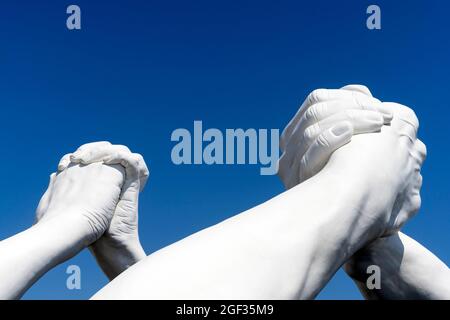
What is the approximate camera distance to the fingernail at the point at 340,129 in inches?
70.8

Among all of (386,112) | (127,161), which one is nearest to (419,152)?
(386,112)

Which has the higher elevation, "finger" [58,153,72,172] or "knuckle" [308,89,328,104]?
"knuckle" [308,89,328,104]

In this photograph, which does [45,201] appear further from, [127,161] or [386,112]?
[386,112]

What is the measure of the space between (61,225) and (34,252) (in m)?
0.27

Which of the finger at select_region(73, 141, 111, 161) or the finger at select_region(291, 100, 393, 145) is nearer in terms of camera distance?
the finger at select_region(291, 100, 393, 145)

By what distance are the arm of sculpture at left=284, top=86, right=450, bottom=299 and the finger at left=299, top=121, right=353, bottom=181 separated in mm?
82

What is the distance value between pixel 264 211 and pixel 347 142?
453 millimetres

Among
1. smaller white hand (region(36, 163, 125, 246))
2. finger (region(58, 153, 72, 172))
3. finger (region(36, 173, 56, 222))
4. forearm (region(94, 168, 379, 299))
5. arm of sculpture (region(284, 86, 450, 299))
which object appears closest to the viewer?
forearm (region(94, 168, 379, 299))

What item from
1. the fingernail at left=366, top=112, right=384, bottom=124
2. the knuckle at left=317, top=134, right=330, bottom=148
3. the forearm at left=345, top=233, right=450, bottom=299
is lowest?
the forearm at left=345, top=233, right=450, bottom=299

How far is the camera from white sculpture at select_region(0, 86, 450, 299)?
1.33 meters

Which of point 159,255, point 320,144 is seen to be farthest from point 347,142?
point 159,255

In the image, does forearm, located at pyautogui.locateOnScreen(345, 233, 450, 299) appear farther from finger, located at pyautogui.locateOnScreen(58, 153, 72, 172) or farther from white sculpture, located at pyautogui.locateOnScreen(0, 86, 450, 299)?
finger, located at pyautogui.locateOnScreen(58, 153, 72, 172)

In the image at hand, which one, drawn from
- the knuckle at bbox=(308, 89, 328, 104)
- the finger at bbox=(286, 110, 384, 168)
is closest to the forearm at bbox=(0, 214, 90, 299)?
the finger at bbox=(286, 110, 384, 168)

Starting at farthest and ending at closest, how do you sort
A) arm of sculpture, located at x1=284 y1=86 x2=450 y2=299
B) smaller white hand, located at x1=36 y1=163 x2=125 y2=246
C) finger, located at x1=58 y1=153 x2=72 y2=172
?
finger, located at x1=58 y1=153 x2=72 y2=172
smaller white hand, located at x1=36 y1=163 x2=125 y2=246
arm of sculpture, located at x1=284 y1=86 x2=450 y2=299
